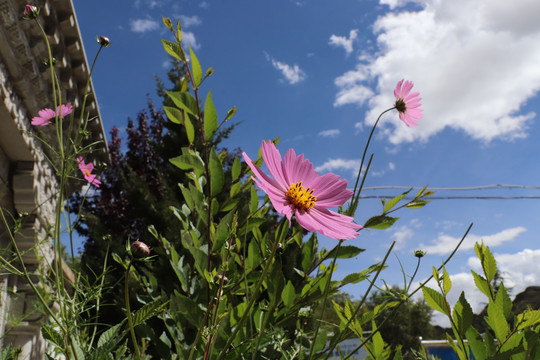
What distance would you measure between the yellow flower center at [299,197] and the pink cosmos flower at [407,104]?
29 cm

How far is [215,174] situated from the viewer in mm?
621

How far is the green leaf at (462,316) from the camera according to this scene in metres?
0.46

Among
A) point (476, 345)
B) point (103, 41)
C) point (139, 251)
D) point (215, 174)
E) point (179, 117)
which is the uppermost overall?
point (103, 41)

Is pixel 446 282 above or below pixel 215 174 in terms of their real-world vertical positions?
below

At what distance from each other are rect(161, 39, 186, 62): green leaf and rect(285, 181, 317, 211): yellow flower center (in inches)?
9.0

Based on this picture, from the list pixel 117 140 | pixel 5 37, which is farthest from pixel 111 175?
pixel 5 37

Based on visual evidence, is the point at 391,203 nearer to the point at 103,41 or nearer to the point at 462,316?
the point at 462,316

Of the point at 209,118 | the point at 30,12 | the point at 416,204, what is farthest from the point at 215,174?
the point at 30,12

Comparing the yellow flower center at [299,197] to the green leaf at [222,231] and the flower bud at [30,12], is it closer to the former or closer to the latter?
the green leaf at [222,231]

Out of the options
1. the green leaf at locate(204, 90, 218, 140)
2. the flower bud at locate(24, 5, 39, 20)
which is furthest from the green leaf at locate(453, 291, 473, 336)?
the flower bud at locate(24, 5, 39, 20)

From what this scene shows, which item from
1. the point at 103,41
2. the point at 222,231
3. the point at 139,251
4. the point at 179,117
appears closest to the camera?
the point at 139,251

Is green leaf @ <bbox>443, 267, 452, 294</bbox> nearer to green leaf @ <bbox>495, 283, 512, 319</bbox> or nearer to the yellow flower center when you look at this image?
green leaf @ <bbox>495, 283, 512, 319</bbox>

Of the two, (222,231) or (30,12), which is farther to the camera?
(30,12)

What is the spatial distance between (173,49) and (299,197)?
0.26 metres
